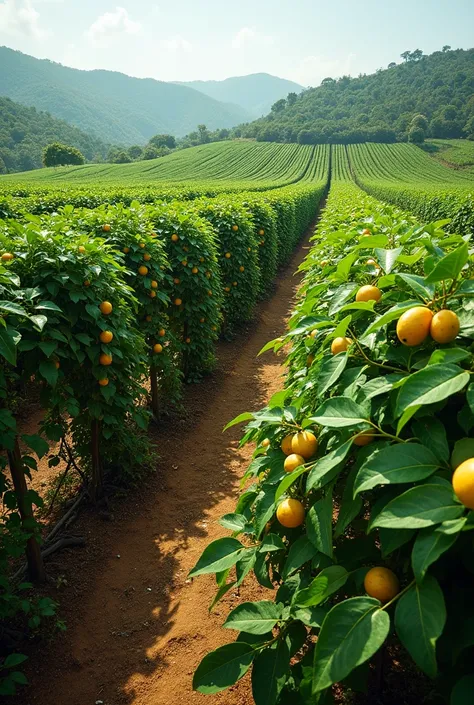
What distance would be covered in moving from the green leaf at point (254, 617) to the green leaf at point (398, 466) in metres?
0.49

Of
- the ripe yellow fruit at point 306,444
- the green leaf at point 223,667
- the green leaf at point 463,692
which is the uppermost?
the ripe yellow fruit at point 306,444

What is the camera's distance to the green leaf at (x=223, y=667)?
0.98m

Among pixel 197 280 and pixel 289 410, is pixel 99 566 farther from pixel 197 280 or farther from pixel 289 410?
pixel 197 280

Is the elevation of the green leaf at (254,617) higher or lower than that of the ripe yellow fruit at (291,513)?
lower

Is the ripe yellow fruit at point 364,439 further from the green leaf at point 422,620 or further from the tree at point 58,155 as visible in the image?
the tree at point 58,155

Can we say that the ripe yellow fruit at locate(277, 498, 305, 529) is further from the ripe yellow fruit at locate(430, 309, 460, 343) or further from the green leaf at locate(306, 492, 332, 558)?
the ripe yellow fruit at locate(430, 309, 460, 343)

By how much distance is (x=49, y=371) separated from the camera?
2549 millimetres

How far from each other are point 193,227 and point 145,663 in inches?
190

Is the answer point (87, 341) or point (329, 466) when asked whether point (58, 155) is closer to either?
point (87, 341)

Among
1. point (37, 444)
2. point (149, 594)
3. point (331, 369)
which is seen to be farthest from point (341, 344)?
point (149, 594)

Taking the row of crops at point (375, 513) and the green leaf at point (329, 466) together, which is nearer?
the row of crops at point (375, 513)

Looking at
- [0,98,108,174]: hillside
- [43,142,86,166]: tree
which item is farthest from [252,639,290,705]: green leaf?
[0,98,108,174]: hillside

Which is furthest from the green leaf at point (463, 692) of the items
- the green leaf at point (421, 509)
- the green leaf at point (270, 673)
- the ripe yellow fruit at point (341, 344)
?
the ripe yellow fruit at point (341, 344)

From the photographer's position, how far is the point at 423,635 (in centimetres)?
71
